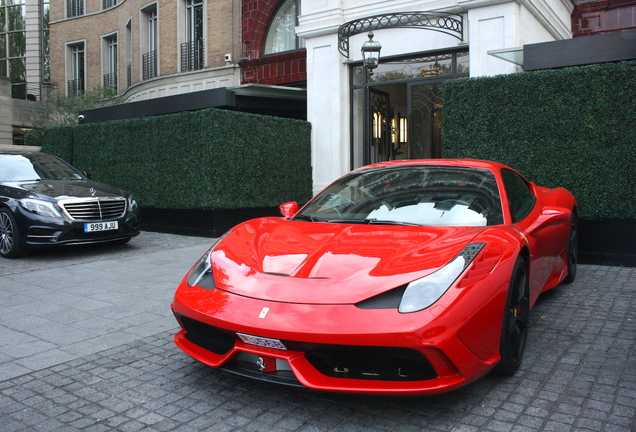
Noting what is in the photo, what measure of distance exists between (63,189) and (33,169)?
3.54ft

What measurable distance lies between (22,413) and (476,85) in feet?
23.1

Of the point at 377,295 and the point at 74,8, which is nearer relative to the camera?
the point at 377,295

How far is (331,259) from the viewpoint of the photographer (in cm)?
308

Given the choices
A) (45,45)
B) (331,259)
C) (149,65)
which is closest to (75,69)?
(45,45)

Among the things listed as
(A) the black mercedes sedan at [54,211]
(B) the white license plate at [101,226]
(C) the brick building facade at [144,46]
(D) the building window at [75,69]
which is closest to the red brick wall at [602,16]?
(C) the brick building facade at [144,46]

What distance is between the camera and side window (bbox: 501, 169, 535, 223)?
400cm

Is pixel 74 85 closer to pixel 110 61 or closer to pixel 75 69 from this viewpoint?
pixel 75 69

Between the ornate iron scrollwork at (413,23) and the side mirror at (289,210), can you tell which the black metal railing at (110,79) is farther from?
the side mirror at (289,210)

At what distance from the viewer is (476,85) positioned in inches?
314

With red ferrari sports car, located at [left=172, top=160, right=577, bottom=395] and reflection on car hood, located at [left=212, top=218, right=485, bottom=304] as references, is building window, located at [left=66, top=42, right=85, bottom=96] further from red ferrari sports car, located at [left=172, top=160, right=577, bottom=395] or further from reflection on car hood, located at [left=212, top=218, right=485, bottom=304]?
reflection on car hood, located at [left=212, top=218, right=485, bottom=304]

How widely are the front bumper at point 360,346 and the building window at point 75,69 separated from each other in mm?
27777

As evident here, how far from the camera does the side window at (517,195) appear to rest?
4.00m

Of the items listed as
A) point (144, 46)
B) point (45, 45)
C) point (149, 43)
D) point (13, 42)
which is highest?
point (13, 42)

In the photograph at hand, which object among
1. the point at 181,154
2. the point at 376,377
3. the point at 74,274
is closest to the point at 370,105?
the point at 181,154
